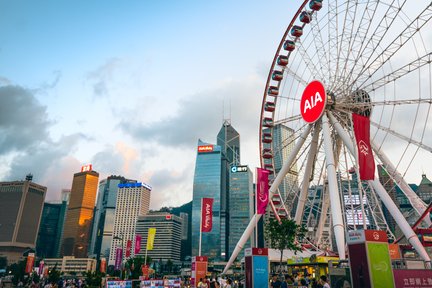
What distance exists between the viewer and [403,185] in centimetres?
3519

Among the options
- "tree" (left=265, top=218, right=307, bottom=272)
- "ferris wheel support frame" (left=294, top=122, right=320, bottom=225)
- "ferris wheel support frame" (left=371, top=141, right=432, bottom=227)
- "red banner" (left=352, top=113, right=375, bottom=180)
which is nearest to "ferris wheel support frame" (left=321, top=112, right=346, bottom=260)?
"ferris wheel support frame" (left=294, top=122, right=320, bottom=225)

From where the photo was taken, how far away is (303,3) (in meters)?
40.7

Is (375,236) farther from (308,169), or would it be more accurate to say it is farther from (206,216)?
(206,216)

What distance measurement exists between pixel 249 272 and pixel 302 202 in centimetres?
1568

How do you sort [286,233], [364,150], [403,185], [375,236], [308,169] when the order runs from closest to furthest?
1. [375,236]
2. [364,150]
3. [403,185]
4. [308,169]
5. [286,233]

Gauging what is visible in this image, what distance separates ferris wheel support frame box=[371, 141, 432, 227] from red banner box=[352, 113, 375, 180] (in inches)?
431

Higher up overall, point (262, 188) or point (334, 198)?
point (262, 188)

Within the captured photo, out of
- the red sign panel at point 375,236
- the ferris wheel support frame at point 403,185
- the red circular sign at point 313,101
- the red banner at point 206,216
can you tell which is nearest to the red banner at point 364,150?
the red sign panel at point 375,236

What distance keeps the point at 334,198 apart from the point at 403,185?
887cm

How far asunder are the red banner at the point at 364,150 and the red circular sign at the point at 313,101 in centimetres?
910

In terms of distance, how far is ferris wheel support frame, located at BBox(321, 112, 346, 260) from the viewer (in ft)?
97.6

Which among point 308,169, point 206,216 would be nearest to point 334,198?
point 308,169

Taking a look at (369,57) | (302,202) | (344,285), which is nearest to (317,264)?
(302,202)

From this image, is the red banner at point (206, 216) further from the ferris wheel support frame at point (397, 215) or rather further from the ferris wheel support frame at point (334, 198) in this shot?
the ferris wheel support frame at point (397, 215)
